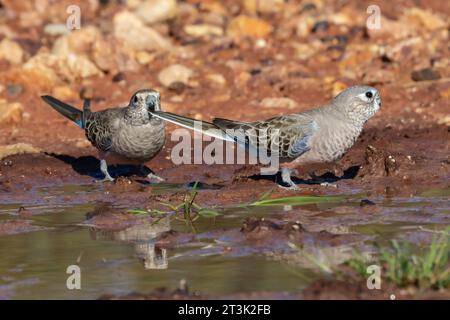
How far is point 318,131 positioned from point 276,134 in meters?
0.39

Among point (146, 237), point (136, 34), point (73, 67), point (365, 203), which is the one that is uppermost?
point (136, 34)

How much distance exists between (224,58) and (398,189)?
19.0 ft

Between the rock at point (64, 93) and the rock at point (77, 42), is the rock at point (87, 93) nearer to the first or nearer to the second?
the rock at point (64, 93)

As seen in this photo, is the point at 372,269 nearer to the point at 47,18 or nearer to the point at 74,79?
the point at 74,79

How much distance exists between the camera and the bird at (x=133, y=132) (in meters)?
9.54

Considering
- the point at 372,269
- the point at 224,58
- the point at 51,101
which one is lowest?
the point at 372,269

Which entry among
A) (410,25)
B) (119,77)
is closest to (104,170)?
(119,77)

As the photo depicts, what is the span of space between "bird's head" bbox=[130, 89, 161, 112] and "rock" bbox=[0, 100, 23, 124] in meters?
3.00

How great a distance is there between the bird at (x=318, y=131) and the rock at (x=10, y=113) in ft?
11.8

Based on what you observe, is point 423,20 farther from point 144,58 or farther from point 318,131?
point 318,131

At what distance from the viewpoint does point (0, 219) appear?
8.23 metres

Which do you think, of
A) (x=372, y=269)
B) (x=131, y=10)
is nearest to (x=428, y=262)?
(x=372, y=269)

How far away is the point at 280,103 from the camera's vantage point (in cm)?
1240

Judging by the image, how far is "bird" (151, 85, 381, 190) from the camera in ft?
28.7
